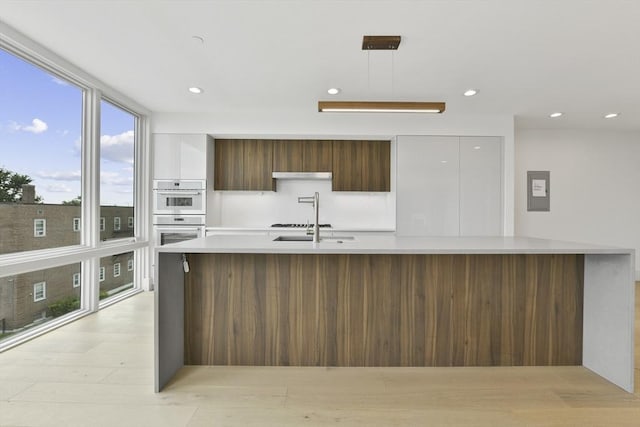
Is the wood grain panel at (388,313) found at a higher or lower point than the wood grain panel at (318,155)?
lower

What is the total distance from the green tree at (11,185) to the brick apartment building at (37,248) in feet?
0.16

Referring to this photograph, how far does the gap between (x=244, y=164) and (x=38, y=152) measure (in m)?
2.25

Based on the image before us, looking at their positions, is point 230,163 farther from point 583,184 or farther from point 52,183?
point 583,184

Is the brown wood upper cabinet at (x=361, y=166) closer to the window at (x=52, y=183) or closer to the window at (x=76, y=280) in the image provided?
the window at (x=52, y=183)

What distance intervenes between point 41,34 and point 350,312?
3.18 m

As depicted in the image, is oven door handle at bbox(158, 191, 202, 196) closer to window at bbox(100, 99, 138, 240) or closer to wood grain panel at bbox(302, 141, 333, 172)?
window at bbox(100, 99, 138, 240)

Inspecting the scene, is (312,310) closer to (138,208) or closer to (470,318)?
(470,318)

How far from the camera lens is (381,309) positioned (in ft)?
7.47

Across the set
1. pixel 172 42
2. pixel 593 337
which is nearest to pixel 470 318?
pixel 593 337

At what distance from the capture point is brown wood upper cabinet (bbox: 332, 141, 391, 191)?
179 inches

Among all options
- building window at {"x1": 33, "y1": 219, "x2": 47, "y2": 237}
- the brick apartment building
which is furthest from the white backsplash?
building window at {"x1": 33, "y1": 219, "x2": 47, "y2": 237}

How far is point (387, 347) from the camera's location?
228 cm

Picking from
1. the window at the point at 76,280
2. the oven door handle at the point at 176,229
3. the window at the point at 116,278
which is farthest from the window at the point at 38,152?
the oven door handle at the point at 176,229

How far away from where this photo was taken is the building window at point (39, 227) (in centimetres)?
278
